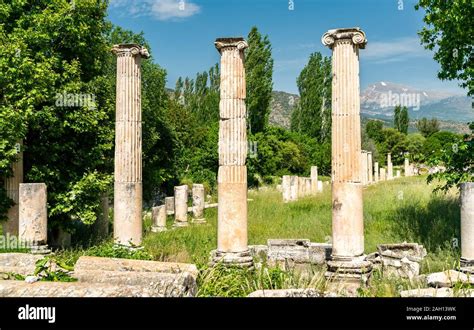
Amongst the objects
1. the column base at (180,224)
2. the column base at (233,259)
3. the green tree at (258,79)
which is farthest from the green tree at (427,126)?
the column base at (233,259)

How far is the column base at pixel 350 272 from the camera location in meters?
9.78

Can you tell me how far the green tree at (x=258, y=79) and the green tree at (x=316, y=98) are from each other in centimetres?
1091

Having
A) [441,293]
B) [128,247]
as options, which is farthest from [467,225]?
[128,247]

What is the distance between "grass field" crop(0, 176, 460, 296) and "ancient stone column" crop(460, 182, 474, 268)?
0.59 m

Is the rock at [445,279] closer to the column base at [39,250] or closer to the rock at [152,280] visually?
the rock at [152,280]

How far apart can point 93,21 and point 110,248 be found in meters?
8.91

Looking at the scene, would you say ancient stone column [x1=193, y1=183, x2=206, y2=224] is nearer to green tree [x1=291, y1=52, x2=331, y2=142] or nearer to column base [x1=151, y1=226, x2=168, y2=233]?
column base [x1=151, y1=226, x2=168, y2=233]

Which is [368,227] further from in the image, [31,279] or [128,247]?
[31,279]

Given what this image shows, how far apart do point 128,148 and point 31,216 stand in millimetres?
3052

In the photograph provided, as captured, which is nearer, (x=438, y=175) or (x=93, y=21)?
(x=438, y=175)

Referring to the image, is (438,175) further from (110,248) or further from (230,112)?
(110,248)
